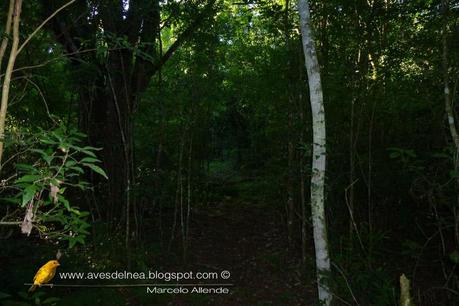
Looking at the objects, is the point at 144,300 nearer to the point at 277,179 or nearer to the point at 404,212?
the point at 277,179

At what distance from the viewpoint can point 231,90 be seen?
7535 millimetres

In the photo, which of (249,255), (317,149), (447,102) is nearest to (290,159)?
(249,255)

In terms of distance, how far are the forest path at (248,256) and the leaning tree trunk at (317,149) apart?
122cm

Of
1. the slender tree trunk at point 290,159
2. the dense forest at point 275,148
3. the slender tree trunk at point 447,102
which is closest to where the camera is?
the slender tree trunk at point 447,102

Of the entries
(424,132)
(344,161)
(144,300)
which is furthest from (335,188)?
(144,300)

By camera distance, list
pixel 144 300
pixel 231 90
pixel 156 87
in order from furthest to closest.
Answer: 1. pixel 231 90
2. pixel 156 87
3. pixel 144 300

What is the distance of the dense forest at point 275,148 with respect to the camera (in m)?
4.40

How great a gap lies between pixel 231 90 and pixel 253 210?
125 inches

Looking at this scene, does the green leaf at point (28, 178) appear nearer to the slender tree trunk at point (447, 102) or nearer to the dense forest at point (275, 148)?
the dense forest at point (275, 148)

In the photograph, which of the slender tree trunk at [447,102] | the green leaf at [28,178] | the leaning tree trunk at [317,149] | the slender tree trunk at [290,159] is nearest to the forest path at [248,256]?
the slender tree trunk at [290,159]

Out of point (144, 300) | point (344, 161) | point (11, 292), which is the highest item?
point (344, 161)

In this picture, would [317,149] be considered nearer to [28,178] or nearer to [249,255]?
[28,178]

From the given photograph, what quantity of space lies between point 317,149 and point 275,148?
10.3 ft

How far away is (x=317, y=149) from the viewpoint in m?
3.76
